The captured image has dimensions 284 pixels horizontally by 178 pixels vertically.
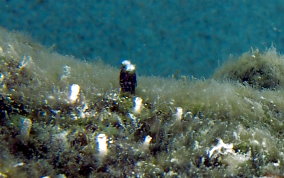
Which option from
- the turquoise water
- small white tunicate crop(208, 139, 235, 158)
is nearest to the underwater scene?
small white tunicate crop(208, 139, 235, 158)

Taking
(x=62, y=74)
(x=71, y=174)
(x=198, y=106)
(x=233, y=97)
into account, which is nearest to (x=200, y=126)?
(x=198, y=106)

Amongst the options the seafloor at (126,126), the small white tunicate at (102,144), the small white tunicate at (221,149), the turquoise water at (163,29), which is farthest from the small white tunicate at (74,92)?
the turquoise water at (163,29)

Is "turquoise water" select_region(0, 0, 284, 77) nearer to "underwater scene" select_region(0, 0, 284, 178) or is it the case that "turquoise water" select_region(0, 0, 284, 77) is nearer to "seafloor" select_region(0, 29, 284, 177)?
"underwater scene" select_region(0, 0, 284, 178)

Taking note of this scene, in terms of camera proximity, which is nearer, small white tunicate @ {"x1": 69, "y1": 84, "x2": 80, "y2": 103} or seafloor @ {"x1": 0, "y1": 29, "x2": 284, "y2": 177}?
seafloor @ {"x1": 0, "y1": 29, "x2": 284, "y2": 177}

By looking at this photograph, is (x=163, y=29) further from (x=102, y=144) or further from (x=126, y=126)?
(x=102, y=144)

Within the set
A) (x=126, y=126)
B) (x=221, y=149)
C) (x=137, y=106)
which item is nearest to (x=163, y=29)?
(x=137, y=106)

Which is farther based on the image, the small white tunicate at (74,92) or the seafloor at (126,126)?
the small white tunicate at (74,92)

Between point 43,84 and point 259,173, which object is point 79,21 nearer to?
point 43,84

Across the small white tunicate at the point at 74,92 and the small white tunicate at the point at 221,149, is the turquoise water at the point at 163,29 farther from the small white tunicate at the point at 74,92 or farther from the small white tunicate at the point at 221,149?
the small white tunicate at the point at 221,149
